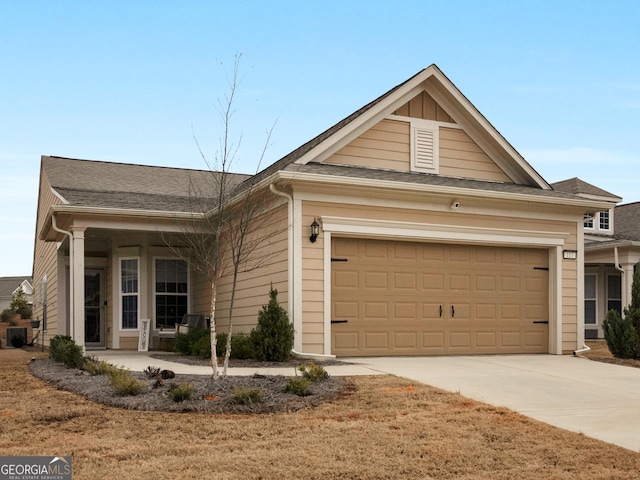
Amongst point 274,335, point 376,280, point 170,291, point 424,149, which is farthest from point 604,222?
point 274,335

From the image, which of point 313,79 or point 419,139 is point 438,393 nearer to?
point 419,139

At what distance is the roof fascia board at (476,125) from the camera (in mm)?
14875

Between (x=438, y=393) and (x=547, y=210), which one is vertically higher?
(x=547, y=210)

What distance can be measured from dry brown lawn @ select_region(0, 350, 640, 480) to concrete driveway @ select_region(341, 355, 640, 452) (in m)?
0.53

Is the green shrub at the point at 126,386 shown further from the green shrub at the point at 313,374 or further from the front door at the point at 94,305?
the front door at the point at 94,305

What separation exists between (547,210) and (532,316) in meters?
2.19

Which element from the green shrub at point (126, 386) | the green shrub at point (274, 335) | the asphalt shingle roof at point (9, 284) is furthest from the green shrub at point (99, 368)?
the asphalt shingle roof at point (9, 284)

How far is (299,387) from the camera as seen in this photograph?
855cm

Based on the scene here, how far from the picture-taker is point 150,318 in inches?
687

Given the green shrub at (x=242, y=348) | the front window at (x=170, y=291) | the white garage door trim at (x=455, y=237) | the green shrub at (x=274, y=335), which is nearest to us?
the green shrub at (x=274, y=335)

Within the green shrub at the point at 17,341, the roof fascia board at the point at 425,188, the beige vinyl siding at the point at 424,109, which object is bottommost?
the green shrub at the point at 17,341

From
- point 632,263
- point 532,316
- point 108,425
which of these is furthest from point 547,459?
point 632,263

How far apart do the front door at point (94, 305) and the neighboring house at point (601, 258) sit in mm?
14398

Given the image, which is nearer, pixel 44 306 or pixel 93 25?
pixel 93 25
